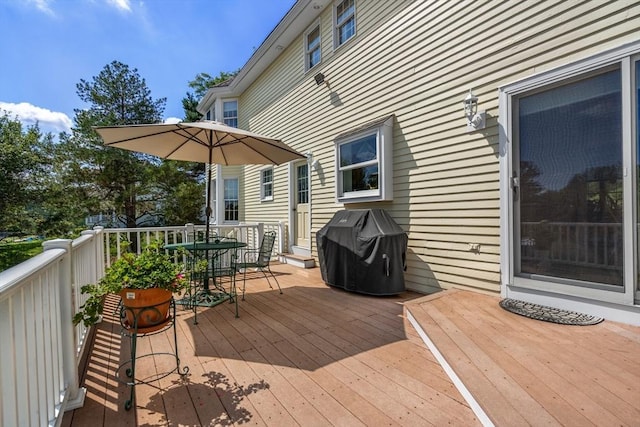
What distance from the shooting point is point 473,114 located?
362 centimetres

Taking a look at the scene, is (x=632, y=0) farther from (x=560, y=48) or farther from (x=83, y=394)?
(x=83, y=394)

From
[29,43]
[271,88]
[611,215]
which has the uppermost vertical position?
[29,43]

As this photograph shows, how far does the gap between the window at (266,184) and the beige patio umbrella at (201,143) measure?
3.77 metres

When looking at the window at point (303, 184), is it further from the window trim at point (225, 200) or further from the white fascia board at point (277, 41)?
the window trim at point (225, 200)

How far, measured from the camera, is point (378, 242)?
4.00 metres

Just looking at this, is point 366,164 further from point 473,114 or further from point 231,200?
point 231,200

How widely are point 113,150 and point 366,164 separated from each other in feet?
48.1

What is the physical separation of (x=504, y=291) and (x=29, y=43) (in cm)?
1808

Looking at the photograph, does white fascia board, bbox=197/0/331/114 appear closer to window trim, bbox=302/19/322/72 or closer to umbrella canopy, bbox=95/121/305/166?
window trim, bbox=302/19/322/72

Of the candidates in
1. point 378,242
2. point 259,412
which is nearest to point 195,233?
point 378,242

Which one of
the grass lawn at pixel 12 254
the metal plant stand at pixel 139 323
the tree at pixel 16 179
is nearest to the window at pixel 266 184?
the metal plant stand at pixel 139 323

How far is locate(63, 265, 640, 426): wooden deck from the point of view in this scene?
5.51 ft

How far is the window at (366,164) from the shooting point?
468 cm

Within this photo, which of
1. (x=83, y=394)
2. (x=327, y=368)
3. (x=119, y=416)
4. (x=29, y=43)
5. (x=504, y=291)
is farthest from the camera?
(x=29, y=43)
